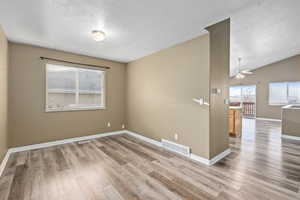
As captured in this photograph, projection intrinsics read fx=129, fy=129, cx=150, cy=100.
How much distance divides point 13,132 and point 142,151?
3010 mm

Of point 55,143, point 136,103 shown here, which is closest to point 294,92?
point 136,103

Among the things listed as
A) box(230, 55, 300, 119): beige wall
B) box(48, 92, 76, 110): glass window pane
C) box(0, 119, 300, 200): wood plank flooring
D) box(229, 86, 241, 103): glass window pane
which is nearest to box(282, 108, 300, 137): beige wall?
box(0, 119, 300, 200): wood plank flooring

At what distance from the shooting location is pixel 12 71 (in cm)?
295

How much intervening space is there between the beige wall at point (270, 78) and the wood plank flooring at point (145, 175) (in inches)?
195

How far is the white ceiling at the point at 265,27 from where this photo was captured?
250cm

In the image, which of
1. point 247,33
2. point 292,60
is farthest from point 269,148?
point 292,60

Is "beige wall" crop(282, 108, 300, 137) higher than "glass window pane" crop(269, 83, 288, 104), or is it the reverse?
"glass window pane" crop(269, 83, 288, 104)

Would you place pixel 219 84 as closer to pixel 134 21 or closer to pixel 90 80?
pixel 134 21

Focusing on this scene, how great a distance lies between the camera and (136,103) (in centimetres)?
438

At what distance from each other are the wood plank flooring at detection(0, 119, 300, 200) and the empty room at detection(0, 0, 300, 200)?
0.06 feet

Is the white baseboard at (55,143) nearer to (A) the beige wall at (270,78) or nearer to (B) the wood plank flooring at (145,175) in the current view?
(B) the wood plank flooring at (145,175)

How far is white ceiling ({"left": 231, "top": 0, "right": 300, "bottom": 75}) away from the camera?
98.3 inches

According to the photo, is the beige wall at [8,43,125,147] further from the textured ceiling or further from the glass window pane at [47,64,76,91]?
the textured ceiling

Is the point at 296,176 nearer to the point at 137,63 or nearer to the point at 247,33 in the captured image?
the point at 247,33
